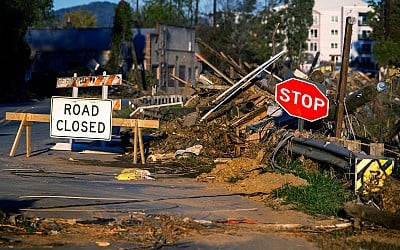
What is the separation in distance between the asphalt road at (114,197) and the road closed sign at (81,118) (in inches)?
27.5

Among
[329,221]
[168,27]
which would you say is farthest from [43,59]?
[329,221]

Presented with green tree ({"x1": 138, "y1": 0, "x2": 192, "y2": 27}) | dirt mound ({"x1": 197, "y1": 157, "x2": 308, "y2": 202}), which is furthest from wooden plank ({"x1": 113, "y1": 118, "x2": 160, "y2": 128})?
green tree ({"x1": 138, "y1": 0, "x2": 192, "y2": 27})

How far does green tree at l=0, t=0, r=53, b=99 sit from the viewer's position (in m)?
52.5

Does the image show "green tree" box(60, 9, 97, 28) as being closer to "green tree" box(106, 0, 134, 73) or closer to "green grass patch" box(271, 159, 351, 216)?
"green tree" box(106, 0, 134, 73)

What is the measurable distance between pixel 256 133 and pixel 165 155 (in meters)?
2.36

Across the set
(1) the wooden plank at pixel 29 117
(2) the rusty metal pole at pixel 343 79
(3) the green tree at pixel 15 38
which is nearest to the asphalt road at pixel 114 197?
(1) the wooden plank at pixel 29 117

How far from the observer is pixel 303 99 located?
15.8 meters

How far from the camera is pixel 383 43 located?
5622 cm

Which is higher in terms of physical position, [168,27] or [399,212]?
[168,27]

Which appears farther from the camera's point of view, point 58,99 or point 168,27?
point 168,27

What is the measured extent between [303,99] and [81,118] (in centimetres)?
496

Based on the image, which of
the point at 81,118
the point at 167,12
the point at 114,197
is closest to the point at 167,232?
the point at 114,197

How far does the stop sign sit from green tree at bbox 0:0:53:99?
1537 inches

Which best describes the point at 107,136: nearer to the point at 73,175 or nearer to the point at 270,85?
the point at 73,175
